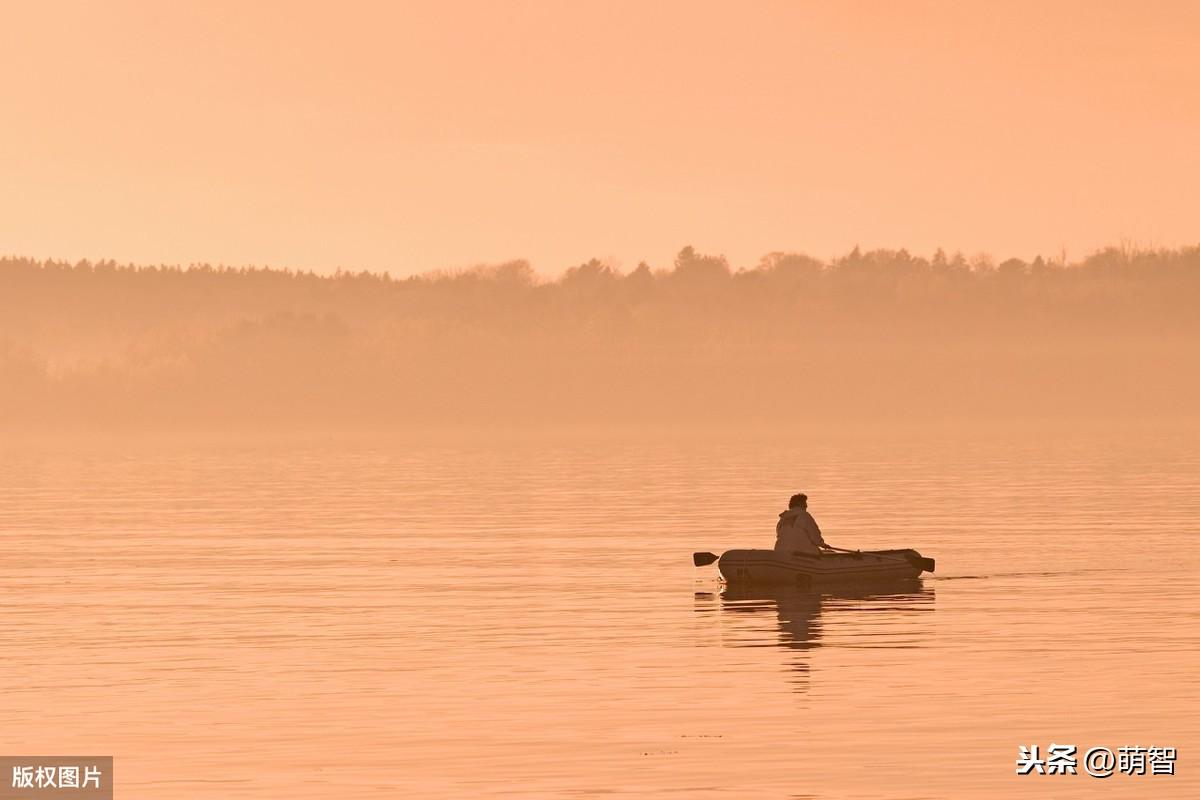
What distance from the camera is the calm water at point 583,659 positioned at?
80.9 ft

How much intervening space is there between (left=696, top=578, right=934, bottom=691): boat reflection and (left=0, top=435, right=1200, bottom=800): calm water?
164mm

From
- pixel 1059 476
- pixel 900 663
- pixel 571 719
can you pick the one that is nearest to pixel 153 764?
pixel 571 719

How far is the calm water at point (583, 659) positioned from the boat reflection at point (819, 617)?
16cm

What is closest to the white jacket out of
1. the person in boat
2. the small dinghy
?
the person in boat

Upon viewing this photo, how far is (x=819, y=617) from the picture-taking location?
142ft

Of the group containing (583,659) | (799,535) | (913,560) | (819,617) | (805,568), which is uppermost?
(799,535)

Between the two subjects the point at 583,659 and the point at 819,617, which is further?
the point at 819,617

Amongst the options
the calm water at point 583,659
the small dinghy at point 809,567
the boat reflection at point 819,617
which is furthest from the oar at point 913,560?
the calm water at point 583,659

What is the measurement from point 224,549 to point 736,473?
9130cm

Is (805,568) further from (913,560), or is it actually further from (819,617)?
(819,617)

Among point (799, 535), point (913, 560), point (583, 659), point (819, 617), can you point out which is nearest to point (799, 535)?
point (799, 535)

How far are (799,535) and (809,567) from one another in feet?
2.53

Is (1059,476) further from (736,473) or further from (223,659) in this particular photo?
(223,659)

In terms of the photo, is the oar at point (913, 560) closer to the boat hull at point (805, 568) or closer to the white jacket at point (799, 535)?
the boat hull at point (805, 568)
